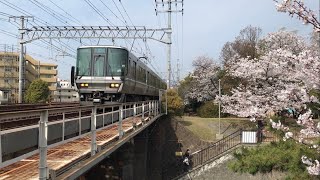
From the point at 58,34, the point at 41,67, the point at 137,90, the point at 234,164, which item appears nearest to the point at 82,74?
the point at 137,90

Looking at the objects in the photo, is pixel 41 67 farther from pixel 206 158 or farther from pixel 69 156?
pixel 69 156

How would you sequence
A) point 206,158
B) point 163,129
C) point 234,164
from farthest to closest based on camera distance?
point 163,129 → point 206,158 → point 234,164

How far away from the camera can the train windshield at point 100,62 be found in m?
19.7

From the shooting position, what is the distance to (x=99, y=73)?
19.7m

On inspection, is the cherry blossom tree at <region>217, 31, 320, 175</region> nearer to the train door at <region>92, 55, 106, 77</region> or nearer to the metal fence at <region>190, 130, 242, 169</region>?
the metal fence at <region>190, 130, 242, 169</region>

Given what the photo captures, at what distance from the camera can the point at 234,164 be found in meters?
22.2

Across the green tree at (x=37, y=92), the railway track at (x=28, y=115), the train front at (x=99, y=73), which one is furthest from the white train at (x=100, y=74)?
the green tree at (x=37, y=92)

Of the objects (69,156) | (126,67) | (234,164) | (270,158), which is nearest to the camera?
(69,156)

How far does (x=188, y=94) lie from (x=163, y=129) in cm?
1820

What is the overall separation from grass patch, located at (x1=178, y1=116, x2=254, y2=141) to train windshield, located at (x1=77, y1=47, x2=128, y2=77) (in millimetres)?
21394

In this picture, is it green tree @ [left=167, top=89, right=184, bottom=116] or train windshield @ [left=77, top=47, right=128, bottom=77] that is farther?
green tree @ [left=167, top=89, right=184, bottom=116]

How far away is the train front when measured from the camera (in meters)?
19.6

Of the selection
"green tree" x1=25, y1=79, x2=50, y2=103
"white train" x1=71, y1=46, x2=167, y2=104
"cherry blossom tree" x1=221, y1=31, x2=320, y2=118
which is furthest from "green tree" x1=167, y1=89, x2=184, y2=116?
"green tree" x1=25, y1=79, x2=50, y2=103

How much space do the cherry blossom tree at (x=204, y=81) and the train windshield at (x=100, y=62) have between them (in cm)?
3501
